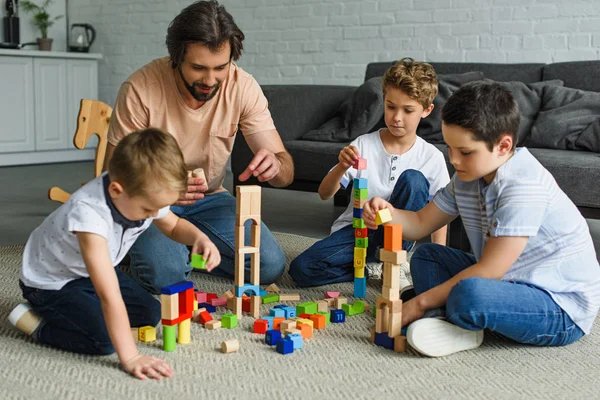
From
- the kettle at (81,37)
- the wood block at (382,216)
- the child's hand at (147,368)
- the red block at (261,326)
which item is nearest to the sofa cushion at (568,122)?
the wood block at (382,216)

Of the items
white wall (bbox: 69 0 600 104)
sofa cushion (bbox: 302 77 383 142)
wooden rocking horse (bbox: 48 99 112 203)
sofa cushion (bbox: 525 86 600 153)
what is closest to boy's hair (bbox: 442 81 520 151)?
sofa cushion (bbox: 525 86 600 153)

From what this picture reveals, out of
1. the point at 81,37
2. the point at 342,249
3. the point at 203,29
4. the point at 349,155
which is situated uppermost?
the point at 81,37

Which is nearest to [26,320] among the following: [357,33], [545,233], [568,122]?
[545,233]

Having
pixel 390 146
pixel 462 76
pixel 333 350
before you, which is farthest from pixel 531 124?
pixel 333 350

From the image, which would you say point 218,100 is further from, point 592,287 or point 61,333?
point 592,287

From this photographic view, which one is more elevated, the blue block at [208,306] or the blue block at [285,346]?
the blue block at [285,346]

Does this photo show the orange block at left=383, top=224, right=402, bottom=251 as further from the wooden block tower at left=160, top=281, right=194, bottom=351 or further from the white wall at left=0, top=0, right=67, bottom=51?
the white wall at left=0, top=0, right=67, bottom=51

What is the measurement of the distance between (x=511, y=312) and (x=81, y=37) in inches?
204

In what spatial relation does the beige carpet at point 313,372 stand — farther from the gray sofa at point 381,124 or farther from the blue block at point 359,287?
the gray sofa at point 381,124

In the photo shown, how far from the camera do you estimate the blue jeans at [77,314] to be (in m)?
1.58

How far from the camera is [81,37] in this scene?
599 centimetres

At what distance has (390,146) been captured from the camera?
2332mm

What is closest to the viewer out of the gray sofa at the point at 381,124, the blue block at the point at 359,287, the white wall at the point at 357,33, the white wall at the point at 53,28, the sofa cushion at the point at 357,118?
the blue block at the point at 359,287

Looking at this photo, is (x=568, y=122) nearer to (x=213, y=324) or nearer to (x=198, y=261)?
(x=213, y=324)
